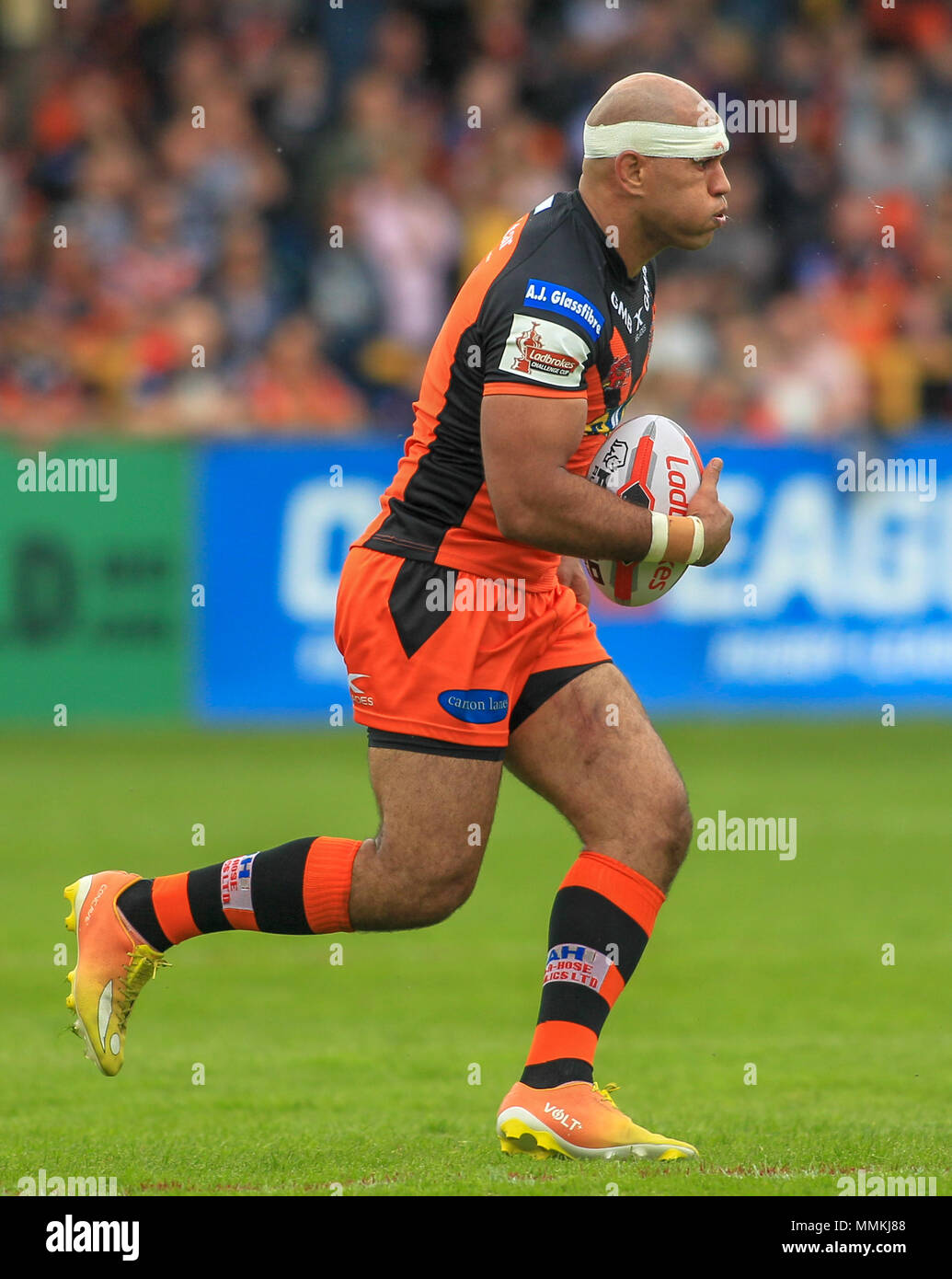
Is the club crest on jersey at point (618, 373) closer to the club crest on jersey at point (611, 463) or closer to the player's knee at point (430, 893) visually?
the club crest on jersey at point (611, 463)

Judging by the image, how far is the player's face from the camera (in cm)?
505

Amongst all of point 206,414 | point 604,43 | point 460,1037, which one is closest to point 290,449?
point 206,414

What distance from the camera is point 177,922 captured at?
532cm

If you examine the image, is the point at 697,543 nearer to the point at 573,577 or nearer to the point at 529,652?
the point at 529,652

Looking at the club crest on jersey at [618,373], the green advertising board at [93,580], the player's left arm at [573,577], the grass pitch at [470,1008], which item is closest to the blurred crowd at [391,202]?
the green advertising board at [93,580]

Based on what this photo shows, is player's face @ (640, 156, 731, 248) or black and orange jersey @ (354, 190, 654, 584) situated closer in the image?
black and orange jersey @ (354, 190, 654, 584)

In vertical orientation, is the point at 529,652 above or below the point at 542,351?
below

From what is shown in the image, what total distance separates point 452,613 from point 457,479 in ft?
1.14

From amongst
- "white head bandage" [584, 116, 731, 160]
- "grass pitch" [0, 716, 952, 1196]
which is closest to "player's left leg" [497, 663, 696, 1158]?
"grass pitch" [0, 716, 952, 1196]

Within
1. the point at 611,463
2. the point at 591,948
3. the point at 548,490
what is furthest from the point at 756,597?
the point at 548,490

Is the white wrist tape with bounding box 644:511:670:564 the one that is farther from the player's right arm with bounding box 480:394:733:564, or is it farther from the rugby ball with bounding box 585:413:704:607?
the rugby ball with bounding box 585:413:704:607

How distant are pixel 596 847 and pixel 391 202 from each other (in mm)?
11712

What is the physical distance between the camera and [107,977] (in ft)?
17.4

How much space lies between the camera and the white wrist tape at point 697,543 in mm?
5059
